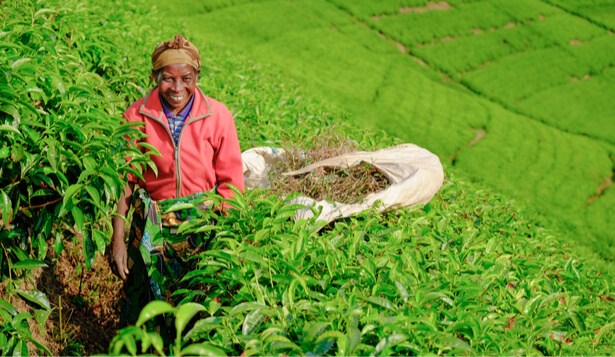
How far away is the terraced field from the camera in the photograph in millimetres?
12914

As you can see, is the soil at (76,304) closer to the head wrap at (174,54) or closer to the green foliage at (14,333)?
the green foliage at (14,333)

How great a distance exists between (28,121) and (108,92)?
0.97 m

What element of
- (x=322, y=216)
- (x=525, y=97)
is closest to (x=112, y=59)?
(x=322, y=216)

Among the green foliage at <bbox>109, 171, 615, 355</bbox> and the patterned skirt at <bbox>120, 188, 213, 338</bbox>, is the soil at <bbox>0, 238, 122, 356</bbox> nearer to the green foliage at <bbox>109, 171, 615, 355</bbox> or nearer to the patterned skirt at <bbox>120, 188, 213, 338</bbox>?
the patterned skirt at <bbox>120, 188, 213, 338</bbox>

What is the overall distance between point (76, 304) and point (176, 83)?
164 centimetres

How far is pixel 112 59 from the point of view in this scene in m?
3.71

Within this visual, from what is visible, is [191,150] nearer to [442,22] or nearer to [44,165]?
[44,165]

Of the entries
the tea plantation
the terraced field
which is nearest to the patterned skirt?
the tea plantation

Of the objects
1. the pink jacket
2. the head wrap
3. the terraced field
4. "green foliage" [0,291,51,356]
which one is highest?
the head wrap

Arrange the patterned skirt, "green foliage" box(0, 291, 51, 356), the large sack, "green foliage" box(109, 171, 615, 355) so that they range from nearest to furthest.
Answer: "green foliage" box(109, 171, 615, 355)
"green foliage" box(0, 291, 51, 356)
the patterned skirt
the large sack

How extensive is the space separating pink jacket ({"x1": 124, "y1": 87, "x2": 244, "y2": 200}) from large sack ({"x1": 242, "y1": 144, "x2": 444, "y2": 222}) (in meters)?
0.74

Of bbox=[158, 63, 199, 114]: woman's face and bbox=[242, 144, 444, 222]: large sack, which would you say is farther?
bbox=[242, 144, 444, 222]: large sack

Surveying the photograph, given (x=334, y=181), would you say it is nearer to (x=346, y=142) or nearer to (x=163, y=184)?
(x=346, y=142)

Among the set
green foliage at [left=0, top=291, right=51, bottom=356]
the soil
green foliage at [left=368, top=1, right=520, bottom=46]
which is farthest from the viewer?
green foliage at [left=368, top=1, right=520, bottom=46]
